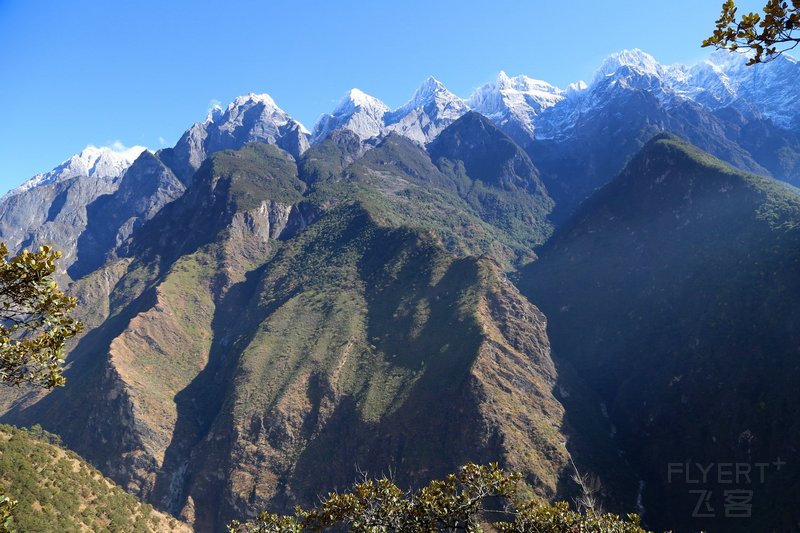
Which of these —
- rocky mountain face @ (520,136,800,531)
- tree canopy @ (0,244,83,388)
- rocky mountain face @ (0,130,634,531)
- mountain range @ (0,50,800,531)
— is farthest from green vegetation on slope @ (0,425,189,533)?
rocky mountain face @ (520,136,800,531)

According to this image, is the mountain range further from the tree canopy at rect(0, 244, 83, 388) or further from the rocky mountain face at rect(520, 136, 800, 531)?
the tree canopy at rect(0, 244, 83, 388)

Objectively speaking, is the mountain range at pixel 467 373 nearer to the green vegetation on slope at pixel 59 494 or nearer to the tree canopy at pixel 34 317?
the green vegetation on slope at pixel 59 494

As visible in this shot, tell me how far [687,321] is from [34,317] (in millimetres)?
137634

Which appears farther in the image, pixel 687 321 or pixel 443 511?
pixel 687 321

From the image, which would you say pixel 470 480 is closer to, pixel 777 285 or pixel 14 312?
pixel 14 312

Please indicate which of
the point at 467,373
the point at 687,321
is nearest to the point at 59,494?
the point at 467,373

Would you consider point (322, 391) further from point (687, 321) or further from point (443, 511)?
point (443, 511)

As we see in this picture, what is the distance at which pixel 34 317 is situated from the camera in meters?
14.7

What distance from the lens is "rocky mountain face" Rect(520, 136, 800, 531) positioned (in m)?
89.1

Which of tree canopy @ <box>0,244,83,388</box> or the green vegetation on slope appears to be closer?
tree canopy @ <box>0,244,83,388</box>

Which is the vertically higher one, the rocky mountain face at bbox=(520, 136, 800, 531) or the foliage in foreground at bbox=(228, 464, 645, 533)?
the rocky mountain face at bbox=(520, 136, 800, 531)

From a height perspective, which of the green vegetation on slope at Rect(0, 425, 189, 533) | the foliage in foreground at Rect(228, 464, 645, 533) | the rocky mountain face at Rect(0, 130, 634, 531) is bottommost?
the green vegetation on slope at Rect(0, 425, 189, 533)

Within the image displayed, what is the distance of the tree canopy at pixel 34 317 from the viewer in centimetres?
1382

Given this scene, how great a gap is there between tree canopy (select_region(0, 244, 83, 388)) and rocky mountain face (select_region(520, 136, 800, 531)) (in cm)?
9191
